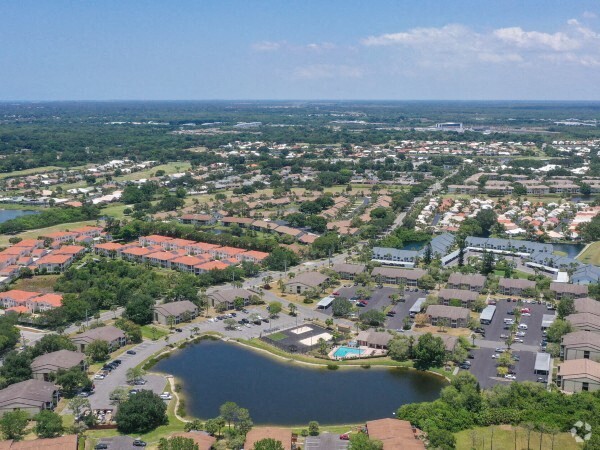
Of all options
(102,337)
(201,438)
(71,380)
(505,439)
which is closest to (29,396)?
(71,380)

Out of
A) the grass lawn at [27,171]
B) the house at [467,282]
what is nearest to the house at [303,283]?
the house at [467,282]

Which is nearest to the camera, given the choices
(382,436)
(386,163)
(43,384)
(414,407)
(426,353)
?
(382,436)

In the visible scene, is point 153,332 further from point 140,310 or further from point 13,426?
point 13,426

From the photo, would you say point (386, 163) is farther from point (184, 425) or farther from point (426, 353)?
point (184, 425)

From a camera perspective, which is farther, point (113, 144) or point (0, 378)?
point (113, 144)

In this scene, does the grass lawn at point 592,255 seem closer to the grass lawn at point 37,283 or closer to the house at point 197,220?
the house at point 197,220

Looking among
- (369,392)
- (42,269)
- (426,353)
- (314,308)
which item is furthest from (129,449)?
(42,269)

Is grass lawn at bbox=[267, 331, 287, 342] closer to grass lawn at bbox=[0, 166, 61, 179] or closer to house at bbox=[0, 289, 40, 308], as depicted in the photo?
house at bbox=[0, 289, 40, 308]
